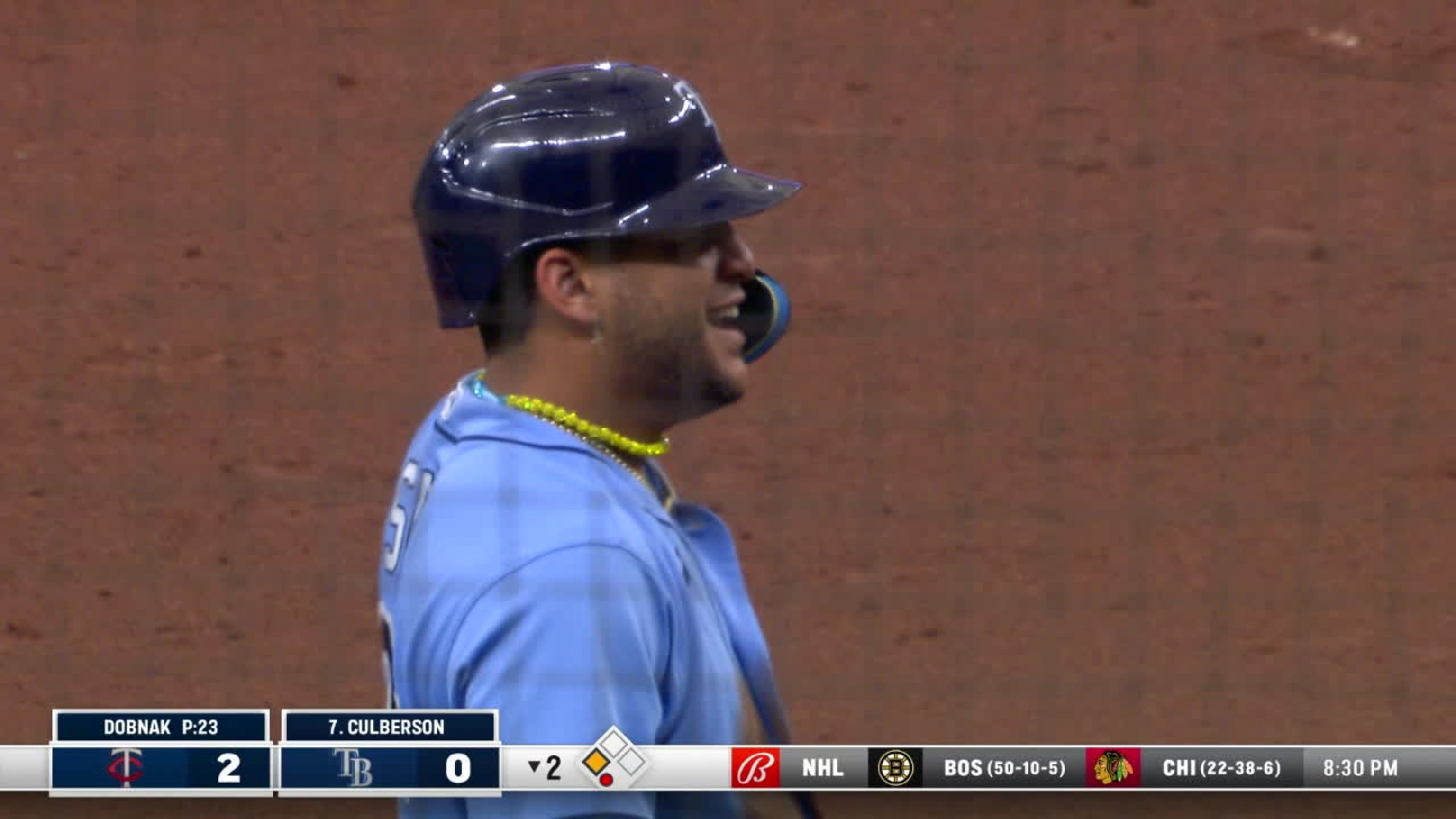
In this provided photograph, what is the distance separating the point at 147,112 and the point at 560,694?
2.21 m

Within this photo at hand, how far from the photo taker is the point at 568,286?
150 centimetres

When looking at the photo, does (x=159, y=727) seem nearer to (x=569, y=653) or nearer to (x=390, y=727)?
(x=390, y=727)

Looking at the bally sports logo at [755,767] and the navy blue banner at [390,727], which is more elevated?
the navy blue banner at [390,727]

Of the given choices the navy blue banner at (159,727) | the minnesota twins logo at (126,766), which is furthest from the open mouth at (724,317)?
the minnesota twins logo at (126,766)

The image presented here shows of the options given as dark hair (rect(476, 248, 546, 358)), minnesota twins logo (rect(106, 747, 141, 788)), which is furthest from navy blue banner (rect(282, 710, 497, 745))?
dark hair (rect(476, 248, 546, 358))

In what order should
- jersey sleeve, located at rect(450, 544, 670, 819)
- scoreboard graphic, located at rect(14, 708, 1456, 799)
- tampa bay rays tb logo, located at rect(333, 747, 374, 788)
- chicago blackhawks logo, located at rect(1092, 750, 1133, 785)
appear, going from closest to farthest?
jersey sleeve, located at rect(450, 544, 670, 819) < scoreboard graphic, located at rect(14, 708, 1456, 799) < tampa bay rays tb logo, located at rect(333, 747, 374, 788) < chicago blackhawks logo, located at rect(1092, 750, 1133, 785)

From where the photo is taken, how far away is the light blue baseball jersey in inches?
53.6

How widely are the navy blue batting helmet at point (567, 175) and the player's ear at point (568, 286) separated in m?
0.01

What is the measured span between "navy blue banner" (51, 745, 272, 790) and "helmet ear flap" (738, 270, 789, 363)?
0.78 meters

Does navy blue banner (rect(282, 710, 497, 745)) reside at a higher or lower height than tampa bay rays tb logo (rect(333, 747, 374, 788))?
higher

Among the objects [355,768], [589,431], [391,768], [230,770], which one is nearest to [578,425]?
[589,431]

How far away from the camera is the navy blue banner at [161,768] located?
7.11ft

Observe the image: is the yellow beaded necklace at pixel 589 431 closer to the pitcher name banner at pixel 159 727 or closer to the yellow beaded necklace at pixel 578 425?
the yellow beaded necklace at pixel 578 425

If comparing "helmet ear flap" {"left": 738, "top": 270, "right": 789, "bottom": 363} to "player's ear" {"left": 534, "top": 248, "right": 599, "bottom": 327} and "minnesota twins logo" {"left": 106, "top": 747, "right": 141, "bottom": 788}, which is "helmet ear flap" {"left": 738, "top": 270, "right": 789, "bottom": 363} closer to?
"player's ear" {"left": 534, "top": 248, "right": 599, "bottom": 327}
